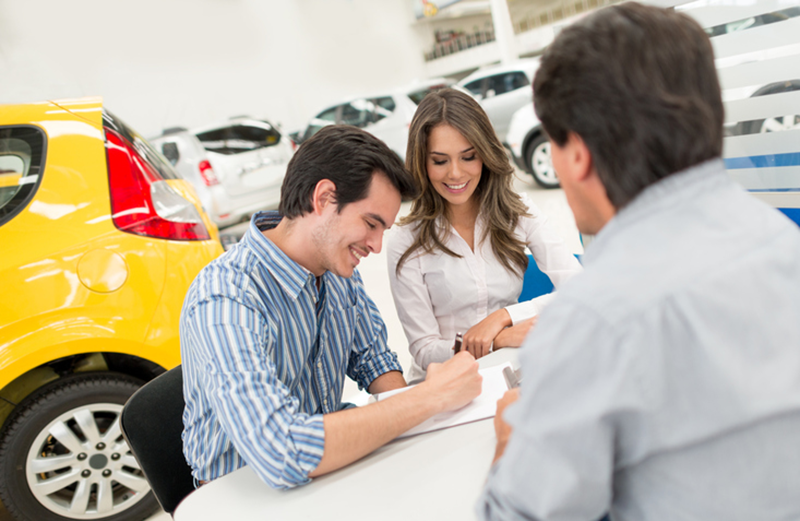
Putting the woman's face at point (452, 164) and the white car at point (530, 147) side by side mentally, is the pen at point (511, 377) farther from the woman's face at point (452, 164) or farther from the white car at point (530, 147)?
the white car at point (530, 147)

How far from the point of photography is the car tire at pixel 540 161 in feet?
18.4

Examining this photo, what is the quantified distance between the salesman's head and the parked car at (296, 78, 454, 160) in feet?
19.3

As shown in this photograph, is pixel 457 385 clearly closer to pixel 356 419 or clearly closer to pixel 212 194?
pixel 356 419

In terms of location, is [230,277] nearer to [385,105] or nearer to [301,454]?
[301,454]

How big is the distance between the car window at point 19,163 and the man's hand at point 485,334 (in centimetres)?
153

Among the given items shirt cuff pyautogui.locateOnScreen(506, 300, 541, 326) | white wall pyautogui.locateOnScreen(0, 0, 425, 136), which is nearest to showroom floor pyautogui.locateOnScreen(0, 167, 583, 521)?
shirt cuff pyautogui.locateOnScreen(506, 300, 541, 326)

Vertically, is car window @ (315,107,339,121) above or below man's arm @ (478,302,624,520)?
above

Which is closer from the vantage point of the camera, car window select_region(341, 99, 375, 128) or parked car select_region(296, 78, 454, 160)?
parked car select_region(296, 78, 454, 160)

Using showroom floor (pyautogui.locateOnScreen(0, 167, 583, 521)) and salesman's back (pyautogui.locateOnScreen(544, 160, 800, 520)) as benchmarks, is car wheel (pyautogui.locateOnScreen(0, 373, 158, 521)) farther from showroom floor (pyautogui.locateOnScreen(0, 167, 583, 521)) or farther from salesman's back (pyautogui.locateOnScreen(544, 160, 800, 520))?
salesman's back (pyautogui.locateOnScreen(544, 160, 800, 520))

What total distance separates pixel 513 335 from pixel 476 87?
20.6ft

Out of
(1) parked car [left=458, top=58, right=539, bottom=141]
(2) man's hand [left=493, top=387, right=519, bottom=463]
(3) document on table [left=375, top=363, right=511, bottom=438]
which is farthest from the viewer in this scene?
(1) parked car [left=458, top=58, right=539, bottom=141]

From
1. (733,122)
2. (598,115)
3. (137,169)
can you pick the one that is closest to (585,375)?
(598,115)

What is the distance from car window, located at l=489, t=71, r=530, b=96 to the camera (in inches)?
266

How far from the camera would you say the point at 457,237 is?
184cm
